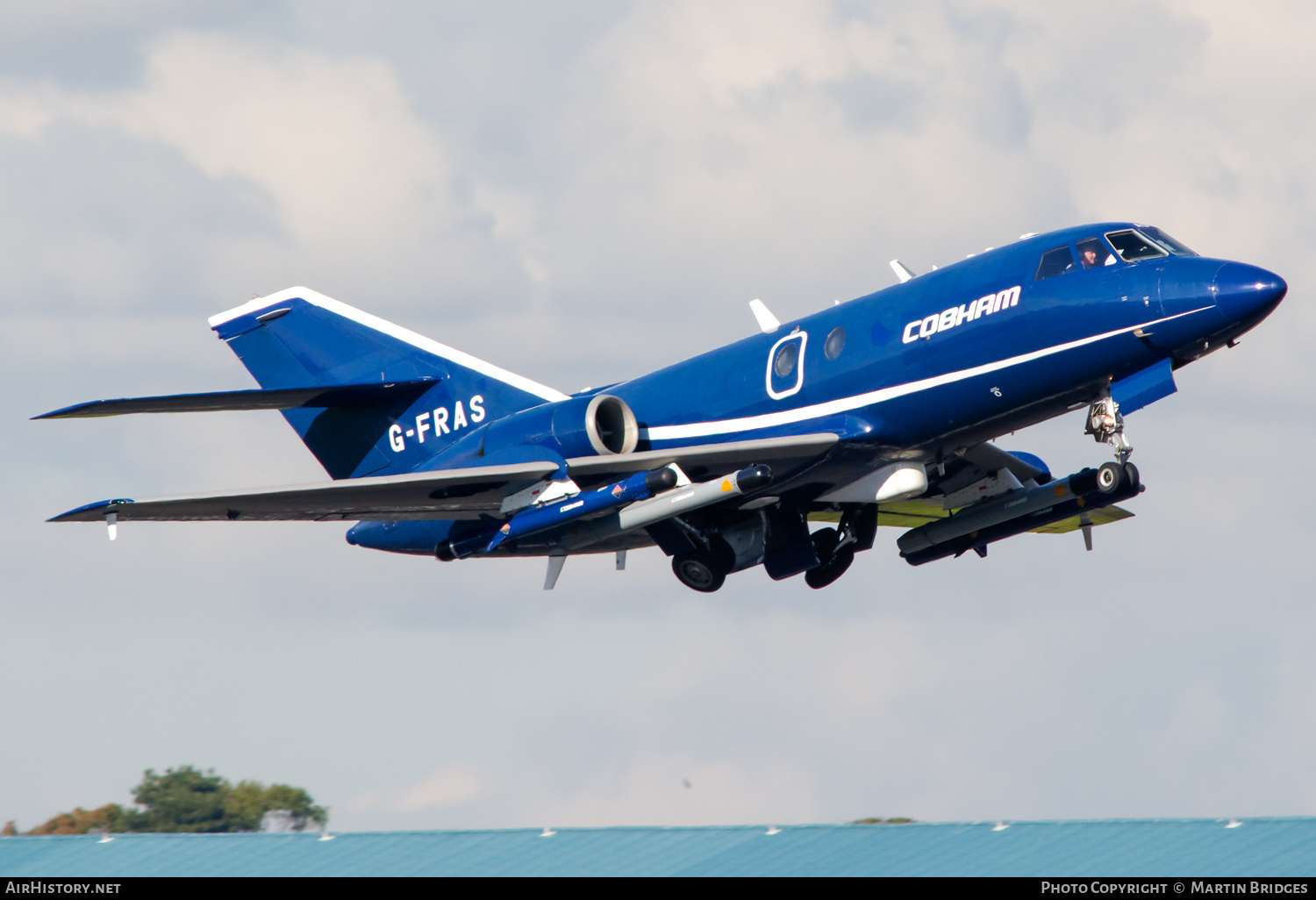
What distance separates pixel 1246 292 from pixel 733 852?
32.7 feet

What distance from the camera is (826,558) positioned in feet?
85.0

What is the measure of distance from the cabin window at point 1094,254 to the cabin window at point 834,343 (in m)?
3.26

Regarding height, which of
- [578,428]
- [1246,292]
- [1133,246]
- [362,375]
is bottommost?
[1246,292]

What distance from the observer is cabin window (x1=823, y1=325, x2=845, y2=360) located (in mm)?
22984

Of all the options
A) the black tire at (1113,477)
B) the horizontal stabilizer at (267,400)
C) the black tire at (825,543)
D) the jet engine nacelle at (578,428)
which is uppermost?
the horizontal stabilizer at (267,400)

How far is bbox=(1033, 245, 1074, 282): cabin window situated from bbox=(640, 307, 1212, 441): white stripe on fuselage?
92cm

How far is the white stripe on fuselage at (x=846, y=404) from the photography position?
69.5 feet

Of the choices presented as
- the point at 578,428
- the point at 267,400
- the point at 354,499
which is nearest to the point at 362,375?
the point at 267,400

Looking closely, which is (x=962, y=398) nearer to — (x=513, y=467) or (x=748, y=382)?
(x=748, y=382)

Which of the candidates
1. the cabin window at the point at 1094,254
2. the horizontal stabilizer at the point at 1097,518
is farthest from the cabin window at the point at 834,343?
the horizontal stabilizer at the point at 1097,518

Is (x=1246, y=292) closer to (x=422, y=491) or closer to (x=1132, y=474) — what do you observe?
(x=1132, y=474)

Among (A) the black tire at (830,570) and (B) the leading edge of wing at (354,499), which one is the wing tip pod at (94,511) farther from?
(A) the black tire at (830,570)

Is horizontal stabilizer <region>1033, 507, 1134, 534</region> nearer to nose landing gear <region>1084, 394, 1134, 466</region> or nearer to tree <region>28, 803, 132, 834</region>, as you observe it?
nose landing gear <region>1084, 394, 1134, 466</region>

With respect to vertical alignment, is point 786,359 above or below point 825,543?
above
